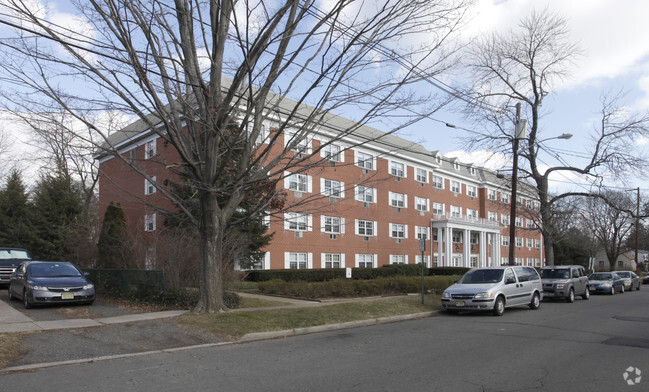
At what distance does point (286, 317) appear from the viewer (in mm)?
12156

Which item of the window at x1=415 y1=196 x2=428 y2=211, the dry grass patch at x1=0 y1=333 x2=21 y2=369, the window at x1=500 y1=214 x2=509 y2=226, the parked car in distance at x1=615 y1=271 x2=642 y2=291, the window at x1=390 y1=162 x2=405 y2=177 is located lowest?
the parked car in distance at x1=615 y1=271 x2=642 y2=291

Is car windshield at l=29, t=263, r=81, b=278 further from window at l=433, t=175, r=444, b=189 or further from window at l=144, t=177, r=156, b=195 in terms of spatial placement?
window at l=433, t=175, r=444, b=189

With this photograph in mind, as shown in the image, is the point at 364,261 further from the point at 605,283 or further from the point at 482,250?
the point at 482,250

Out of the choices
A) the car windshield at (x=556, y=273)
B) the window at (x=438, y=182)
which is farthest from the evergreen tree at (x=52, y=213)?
the window at (x=438, y=182)

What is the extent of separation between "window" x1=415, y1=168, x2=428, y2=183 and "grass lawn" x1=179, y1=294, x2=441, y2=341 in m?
32.4

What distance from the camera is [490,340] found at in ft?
33.2

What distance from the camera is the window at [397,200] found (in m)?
43.8

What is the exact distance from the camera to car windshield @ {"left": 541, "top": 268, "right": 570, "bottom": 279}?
20969 mm

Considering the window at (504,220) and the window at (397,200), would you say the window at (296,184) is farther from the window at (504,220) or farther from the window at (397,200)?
the window at (504,220)

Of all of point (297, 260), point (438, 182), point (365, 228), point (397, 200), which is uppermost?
point (438, 182)

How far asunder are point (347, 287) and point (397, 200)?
26354mm

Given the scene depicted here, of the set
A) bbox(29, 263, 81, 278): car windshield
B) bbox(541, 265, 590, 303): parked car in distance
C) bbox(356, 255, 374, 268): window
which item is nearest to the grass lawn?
bbox(29, 263, 81, 278): car windshield

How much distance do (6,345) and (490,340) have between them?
940 cm

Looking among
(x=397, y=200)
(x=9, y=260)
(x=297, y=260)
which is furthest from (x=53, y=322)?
(x=397, y=200)
